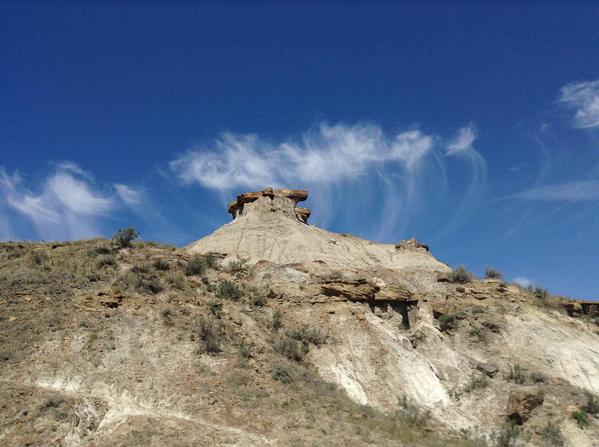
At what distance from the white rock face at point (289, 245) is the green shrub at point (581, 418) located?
47.0 ft

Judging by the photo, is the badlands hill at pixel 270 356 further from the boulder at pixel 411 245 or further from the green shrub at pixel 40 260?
the boulder at pixel 411 245

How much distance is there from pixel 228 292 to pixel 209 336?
3936 millimetres

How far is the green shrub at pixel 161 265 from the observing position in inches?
812

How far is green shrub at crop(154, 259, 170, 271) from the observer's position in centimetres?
2062

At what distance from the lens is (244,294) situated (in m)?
21.3

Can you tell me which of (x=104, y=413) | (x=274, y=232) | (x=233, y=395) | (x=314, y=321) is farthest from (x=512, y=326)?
(x=274, y=232)

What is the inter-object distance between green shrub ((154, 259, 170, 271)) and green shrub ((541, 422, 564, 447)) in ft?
48.4

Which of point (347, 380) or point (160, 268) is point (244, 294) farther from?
point (347, 380)

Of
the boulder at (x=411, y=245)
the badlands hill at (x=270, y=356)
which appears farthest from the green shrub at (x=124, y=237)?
the boulder at (x=411, y=245)

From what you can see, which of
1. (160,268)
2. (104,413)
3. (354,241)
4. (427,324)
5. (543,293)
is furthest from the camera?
(354,241)

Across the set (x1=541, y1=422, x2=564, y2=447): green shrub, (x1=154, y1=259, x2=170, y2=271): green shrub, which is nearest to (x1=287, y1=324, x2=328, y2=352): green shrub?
(x1=154, y1=259, x2=170, y2=271): green shrub

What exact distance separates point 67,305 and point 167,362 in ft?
13.6

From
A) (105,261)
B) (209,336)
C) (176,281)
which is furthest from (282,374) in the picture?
(105,261)

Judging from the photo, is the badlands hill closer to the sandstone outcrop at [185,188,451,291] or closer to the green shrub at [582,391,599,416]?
the green shrub at [582,391,599,416]
